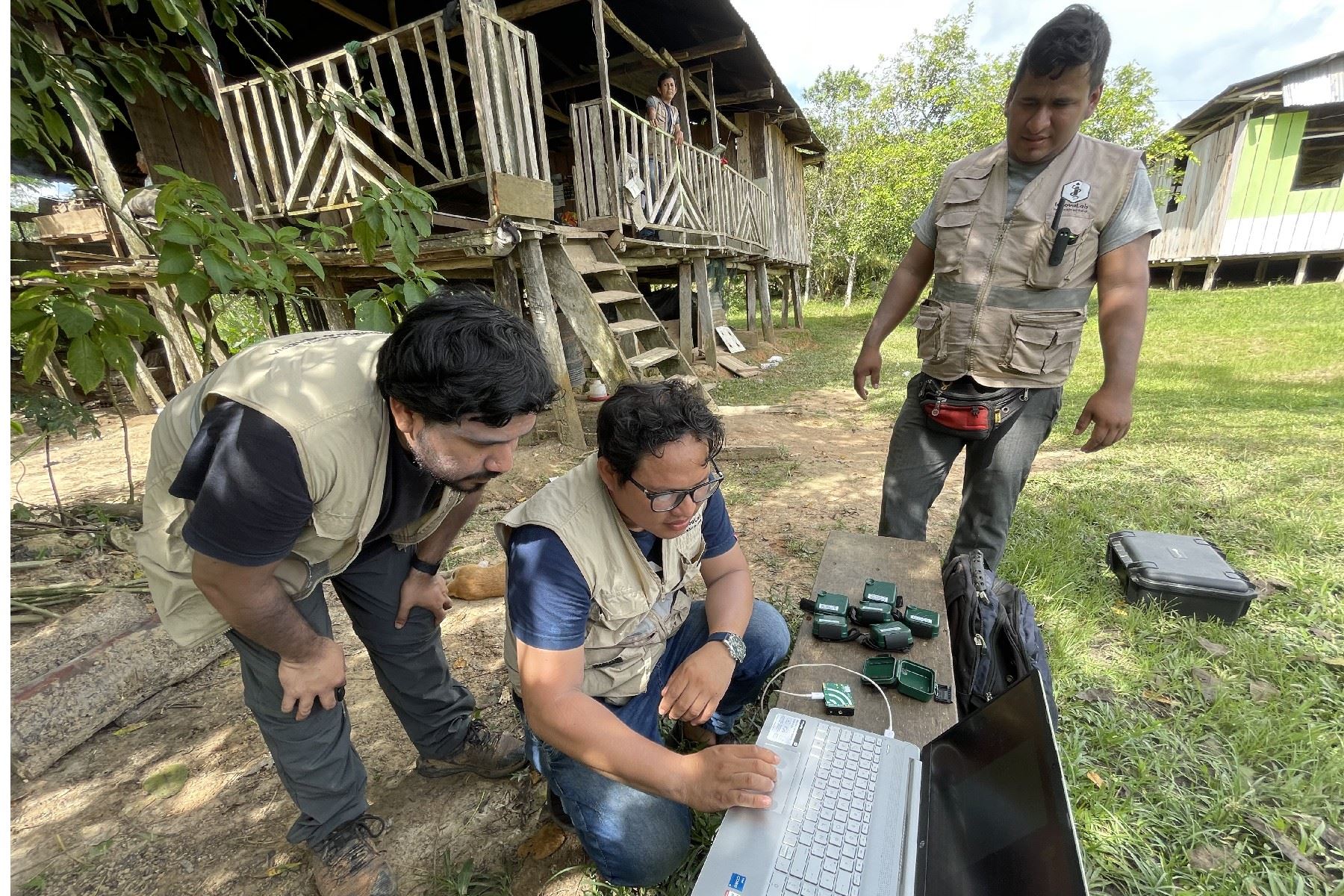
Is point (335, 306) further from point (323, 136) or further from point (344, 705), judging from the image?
point (344, 705)

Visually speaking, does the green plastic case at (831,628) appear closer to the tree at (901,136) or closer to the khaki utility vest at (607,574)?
the khaki utility vest at (607,574)

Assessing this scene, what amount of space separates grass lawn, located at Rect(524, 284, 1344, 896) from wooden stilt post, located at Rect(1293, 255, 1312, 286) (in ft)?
35.4

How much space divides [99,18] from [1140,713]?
9.10m

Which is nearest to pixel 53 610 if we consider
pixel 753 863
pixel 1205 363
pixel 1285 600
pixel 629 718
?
pixel 629 718

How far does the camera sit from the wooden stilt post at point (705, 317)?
885cm

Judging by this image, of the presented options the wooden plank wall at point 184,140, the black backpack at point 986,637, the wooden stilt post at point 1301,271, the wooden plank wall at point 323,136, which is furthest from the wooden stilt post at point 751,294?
the wooden stilt post at point 1301,271

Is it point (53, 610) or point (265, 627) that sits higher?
point (265, 627)

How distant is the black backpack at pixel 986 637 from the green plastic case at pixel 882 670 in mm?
327

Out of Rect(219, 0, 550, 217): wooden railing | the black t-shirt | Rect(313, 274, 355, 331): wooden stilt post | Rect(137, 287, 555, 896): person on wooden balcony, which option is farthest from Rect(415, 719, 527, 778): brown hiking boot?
Rect(313, 274, 355, 331): wooden stilt post

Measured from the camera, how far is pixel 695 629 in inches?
75.6

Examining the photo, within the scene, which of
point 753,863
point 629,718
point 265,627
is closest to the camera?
point 753,863

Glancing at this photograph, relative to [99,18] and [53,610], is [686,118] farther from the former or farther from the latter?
[53,610]

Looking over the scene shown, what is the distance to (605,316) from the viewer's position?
531cm

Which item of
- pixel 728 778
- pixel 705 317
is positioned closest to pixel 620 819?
pixel 728 778
